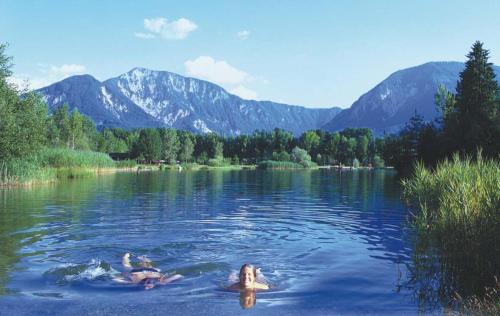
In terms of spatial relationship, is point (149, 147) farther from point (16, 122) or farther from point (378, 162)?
point (16, 122)

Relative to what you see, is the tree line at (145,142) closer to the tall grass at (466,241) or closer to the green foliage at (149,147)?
the green foliage at (149,147)

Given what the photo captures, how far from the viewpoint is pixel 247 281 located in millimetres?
11680

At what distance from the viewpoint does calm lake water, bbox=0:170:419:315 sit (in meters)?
10.7

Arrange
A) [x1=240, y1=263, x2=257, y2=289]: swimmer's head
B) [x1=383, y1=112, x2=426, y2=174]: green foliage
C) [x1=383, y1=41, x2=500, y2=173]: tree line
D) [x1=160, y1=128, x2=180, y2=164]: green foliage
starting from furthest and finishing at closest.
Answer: [x1=160, y1=128, x2=180, y2=164]: green foliage
[x1=383, y1=112, x2=426, y2=174]: green foliage
[x1=383, y1=41, x2=500, y2=173]: tree line
[x1=240, y1=263, x2=257, y2=289]: swimmer's head

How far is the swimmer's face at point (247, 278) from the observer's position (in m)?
11.6

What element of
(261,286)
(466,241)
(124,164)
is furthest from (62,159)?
(466,241)

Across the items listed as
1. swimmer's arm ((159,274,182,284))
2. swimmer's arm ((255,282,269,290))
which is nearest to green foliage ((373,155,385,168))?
swimmer's arm ((159,274,182,284))

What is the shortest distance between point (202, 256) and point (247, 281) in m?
4.85

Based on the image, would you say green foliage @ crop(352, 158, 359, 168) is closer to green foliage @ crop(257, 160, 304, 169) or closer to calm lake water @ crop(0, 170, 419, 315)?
green foliage @ crop(257, 160, 304, 169)

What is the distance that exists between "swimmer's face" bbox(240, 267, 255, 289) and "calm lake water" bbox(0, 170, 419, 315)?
0.41 m

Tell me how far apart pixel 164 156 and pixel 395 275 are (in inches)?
5876

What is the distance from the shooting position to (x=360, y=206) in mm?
33562

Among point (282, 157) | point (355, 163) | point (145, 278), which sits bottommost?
point (145, 278)

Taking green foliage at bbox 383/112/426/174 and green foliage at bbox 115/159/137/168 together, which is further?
green foliage at bbox 115/159/137/168
